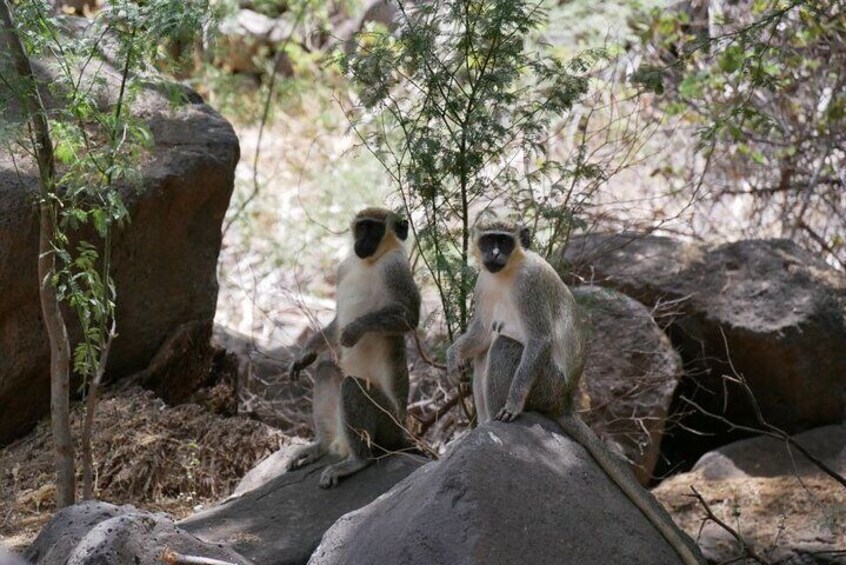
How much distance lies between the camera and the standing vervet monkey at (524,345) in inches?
246

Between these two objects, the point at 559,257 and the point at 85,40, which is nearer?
the point at 85,40

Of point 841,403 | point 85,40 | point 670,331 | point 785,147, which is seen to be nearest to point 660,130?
point 785,147

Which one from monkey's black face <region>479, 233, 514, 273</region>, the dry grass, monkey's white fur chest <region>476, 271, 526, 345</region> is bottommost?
the dry grass

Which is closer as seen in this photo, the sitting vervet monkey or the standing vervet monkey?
the standing vervet monkey

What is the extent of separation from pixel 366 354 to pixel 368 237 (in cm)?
80

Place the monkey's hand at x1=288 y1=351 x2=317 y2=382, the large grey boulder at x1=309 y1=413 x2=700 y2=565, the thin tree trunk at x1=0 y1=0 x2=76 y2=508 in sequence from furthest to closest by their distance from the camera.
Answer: the monkey's hand at x1=288 y1=351 x2=317 y2=382 → the thin tree trunk at x1=0 y1=0 x2=76 y2=508 → the large grey boulder at x1=309 y1=413 x2=700 y2=565

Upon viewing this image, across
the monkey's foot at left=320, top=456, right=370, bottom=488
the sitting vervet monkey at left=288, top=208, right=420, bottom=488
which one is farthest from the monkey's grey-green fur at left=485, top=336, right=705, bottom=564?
the monkey's foot at left=320, top=456, right=370, bottom=488

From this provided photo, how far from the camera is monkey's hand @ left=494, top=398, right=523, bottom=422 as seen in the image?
618 centimetres

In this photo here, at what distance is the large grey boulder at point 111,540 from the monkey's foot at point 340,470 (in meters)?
1.49

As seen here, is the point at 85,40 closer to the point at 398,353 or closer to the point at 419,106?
the point at 419,106

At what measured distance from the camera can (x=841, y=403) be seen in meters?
9.92

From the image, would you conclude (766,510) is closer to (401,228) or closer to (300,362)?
(401,228)

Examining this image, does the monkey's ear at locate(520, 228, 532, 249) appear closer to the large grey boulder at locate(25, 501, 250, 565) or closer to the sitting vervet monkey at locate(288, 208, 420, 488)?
the sitting vervet monkey at locate(288, 208, 420, 488)

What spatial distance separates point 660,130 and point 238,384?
626 cm
